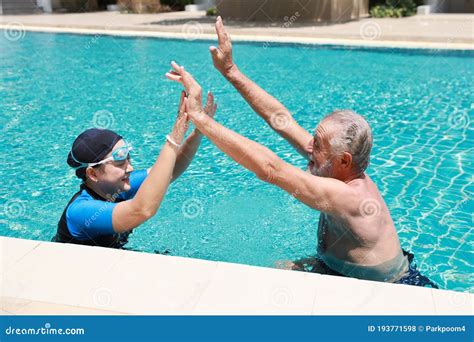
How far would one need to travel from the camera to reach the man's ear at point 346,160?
9.03 ft

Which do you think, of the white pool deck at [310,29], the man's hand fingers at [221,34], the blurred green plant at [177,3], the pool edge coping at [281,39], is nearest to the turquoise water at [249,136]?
the pool edge coping at [281,39]

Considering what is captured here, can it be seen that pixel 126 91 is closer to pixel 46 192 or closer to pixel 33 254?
pixel 46 192

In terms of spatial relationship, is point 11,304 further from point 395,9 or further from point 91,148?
point 395,9

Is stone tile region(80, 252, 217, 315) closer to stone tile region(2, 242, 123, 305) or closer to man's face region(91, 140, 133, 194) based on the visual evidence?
stone tile region(2, 242, 123, 305)

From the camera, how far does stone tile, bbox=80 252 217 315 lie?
265 centimetres

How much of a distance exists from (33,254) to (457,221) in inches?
147

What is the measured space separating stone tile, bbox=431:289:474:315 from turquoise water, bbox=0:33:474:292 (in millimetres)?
1582

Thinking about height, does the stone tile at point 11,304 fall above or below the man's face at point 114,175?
below

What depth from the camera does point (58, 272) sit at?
2.92 meters

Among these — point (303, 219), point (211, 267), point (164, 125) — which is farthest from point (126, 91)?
point (211, 267)

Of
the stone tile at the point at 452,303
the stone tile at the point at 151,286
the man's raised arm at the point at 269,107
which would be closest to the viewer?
the stone tile at the point at 452,303

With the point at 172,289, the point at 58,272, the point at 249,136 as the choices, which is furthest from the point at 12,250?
the point at 249,136

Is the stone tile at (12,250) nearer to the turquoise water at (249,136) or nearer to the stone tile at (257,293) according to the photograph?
the stone tile at (257,293)
